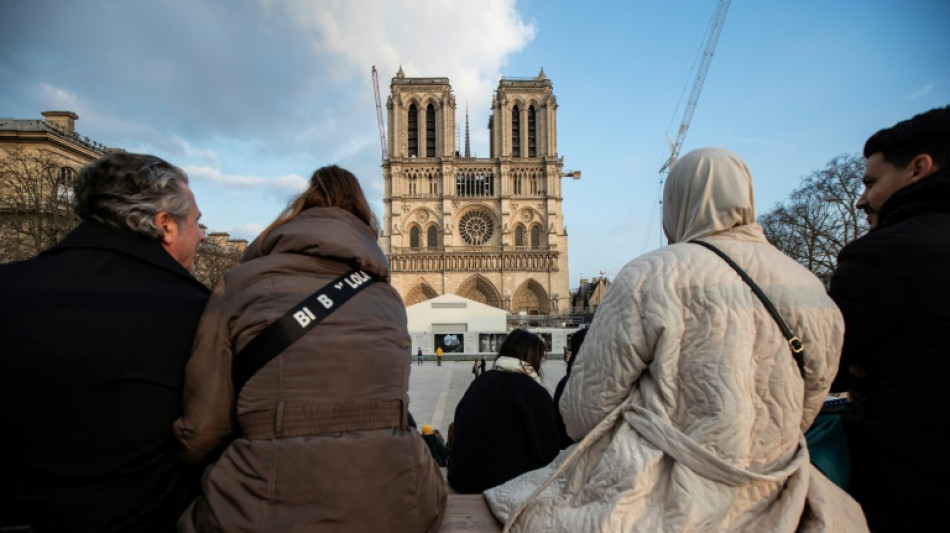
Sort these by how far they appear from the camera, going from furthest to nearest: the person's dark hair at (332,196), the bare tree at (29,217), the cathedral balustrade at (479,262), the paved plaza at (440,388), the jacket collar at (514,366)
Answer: the cathedral balustrade at (479,262) < the bare tree at (29,217) < the paved plaza at (440,388) < the jacket collar at (514,366) < the person's dark hair at (332,196)

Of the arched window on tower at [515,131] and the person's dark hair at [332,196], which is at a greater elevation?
the arched window on tower at [515,131]

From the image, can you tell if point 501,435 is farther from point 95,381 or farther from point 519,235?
point 519,235

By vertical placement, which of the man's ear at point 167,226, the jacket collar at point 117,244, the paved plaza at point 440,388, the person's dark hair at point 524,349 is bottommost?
the paved plaza at point 440,388

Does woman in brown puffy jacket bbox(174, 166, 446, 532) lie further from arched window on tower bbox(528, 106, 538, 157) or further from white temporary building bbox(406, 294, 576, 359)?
arched window on tower bbox(528, 106, 538, 157)

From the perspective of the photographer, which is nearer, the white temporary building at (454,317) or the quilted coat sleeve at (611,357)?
the quilted coat sleeve at (611,357)

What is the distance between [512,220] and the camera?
4372 cm

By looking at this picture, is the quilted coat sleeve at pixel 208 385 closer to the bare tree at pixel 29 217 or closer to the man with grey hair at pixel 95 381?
the man with grey hair at pixel 95 381

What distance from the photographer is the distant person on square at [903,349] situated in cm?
140

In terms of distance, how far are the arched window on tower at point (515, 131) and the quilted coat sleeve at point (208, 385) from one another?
44335mm

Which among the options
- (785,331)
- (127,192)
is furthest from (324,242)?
(785,331)

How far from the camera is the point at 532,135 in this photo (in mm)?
44438

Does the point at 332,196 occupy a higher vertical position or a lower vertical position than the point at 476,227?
lower

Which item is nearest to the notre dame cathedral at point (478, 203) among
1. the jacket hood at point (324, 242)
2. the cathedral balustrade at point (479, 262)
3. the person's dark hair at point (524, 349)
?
the cathedral balustrade at point (479, 262)

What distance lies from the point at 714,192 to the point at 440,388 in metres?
14.6
